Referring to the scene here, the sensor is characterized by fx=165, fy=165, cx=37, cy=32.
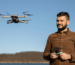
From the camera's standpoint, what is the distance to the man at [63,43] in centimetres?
278

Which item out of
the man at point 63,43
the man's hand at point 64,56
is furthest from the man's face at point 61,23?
the man's hand at point 64,56

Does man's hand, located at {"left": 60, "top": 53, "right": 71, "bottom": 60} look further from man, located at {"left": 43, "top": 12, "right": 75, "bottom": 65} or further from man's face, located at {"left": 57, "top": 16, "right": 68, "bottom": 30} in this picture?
man's face, located at {"left": 57, "top": 16, "right": 68, "bottom": 30}

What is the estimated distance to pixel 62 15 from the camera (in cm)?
296

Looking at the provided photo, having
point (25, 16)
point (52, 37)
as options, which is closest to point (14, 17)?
point (25, 16)

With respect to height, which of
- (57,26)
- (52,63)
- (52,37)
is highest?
(57,26)

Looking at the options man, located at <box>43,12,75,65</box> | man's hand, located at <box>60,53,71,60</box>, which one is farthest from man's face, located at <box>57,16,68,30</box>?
man's hand, located at <box>60,53,71,60</box>

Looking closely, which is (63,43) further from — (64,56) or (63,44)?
(64,56)

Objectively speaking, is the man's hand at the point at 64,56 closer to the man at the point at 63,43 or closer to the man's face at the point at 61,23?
the man at the point at 63,43

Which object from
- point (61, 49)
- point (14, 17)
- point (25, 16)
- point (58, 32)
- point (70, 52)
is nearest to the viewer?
point (61, 49)

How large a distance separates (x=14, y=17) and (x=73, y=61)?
49.2 meters

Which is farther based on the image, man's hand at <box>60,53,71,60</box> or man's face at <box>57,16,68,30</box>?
man's face at <box>57,16,68,30</box>

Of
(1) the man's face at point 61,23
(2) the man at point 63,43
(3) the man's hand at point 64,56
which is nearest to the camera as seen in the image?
(3) the man's hand at point 64,56

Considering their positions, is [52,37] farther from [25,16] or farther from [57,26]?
[25,16]

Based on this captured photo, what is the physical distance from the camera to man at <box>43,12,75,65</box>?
9.11 feet
